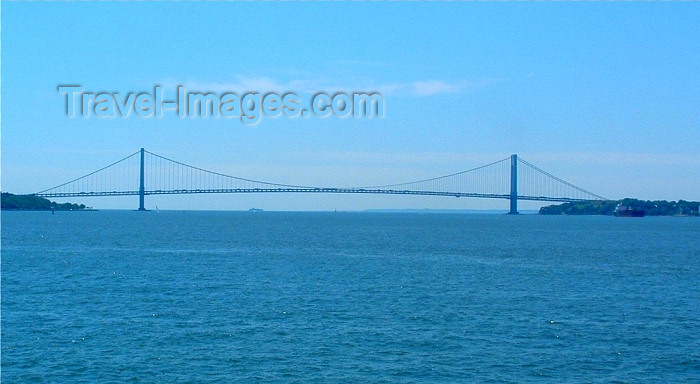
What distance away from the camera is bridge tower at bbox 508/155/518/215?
302 feet

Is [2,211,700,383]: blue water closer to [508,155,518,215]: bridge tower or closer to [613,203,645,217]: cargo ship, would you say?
[508,155,518,215]: bridge tower

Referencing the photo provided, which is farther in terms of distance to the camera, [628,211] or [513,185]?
[628,211]

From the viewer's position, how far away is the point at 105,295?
1897 cm

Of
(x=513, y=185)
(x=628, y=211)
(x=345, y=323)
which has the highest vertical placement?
(x=513, y=185)

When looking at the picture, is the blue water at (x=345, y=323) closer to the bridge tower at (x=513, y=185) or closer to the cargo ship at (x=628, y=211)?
the bridge tower at (x=513, y=185)

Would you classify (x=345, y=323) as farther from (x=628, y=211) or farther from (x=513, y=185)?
(x=628, y=211)

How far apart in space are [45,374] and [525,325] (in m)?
9.40

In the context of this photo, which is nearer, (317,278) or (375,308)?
(375,308)

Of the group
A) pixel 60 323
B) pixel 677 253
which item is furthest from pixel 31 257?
pixel 677 253

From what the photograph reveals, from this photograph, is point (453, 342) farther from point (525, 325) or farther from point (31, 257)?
point (31, 257)

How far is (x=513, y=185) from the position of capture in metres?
93.8

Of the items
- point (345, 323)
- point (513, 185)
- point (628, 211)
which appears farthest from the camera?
point (628, 211)

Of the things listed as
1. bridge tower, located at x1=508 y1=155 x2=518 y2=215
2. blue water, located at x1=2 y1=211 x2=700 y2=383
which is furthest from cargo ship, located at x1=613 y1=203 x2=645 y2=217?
blue water, located at x1=2 y1=211 x2=700 y2=383

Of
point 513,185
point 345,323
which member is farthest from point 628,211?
point 345,323
